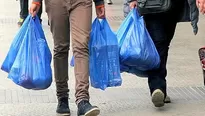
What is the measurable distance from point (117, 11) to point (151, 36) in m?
9.62

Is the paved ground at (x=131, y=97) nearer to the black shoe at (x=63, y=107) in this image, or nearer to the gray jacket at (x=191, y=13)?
the black shoe at (x=63, y=107)

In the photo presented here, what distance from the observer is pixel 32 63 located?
4.91 meters

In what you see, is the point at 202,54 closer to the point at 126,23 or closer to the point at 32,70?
the point at 126,23

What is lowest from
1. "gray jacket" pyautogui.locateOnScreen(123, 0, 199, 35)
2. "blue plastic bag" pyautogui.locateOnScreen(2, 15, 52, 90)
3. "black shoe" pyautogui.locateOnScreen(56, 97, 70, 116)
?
"black shoe" pyautogui.locateOnScreen(56, 97, 70, 116)

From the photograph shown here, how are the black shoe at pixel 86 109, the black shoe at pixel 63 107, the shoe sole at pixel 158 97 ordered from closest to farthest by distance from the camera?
1. the black shoe at pixel 86 109
2. the black shoe at pixel 63 107
3. the shoe sole at pixel 158 97

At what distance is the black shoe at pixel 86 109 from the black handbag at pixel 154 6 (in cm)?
121

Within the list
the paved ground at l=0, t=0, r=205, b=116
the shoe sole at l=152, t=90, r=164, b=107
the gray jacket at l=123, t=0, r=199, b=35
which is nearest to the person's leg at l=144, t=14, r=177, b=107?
the shoe sole at l=152, t=90, r=164, b=107

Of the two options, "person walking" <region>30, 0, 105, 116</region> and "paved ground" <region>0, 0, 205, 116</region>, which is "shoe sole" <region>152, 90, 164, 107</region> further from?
"person walking" <region>30, 0, 105, 116</region>

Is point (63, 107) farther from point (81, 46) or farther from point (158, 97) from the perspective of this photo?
point (158, 97)

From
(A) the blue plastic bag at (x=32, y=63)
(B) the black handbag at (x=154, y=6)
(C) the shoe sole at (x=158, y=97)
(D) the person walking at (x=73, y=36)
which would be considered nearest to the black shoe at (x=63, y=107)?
(D) the person walking at (x=73, y=36)

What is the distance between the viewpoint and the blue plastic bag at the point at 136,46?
17.1 ft

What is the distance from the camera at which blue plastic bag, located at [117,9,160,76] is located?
5203 mm

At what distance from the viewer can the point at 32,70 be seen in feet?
16.0

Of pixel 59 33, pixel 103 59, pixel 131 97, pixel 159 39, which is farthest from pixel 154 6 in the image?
pixel 131 97
